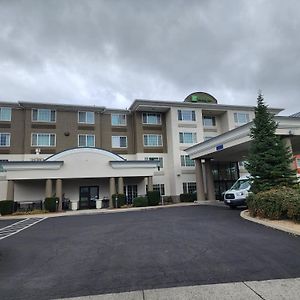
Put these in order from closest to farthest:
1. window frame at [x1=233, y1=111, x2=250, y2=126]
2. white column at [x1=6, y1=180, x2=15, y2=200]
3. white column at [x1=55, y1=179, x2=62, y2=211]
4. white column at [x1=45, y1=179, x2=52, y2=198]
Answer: white column at [x1=6, y1=180, x2=15, y2=200]
white column at [x1=55, y1=179, x2=62, y2=211]
white column at [x1=45, y1=179, x2=52, y2=198]
window frame at [x1=233, y1=111, x2=250, y2=126]

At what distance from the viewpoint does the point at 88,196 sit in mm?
27953

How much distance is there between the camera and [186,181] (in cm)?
3055

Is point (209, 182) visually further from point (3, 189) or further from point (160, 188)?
point (3, 189)

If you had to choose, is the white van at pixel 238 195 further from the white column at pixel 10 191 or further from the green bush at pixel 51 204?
the white column at pixel 10 191

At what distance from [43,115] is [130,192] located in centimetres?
1276

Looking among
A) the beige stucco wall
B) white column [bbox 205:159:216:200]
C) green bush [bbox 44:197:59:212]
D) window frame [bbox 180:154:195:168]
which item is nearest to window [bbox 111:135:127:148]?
window frame [bbox 180:154:195:168]

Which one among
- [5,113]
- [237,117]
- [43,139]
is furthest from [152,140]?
[5,113]

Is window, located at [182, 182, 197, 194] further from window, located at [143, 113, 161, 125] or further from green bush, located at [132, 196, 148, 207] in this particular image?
window, located at [143, 113, 161, 125]

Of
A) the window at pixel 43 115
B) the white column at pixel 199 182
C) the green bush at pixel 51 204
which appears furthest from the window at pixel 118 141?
the green bush at pixel 51 204

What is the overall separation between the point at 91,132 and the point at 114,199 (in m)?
9.48

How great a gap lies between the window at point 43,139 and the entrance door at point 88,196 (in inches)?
247

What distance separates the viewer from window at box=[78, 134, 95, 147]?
99.6 ft

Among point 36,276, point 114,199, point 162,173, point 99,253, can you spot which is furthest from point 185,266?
point 162,173

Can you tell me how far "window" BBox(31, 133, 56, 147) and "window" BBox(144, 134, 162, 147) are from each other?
1024cm
